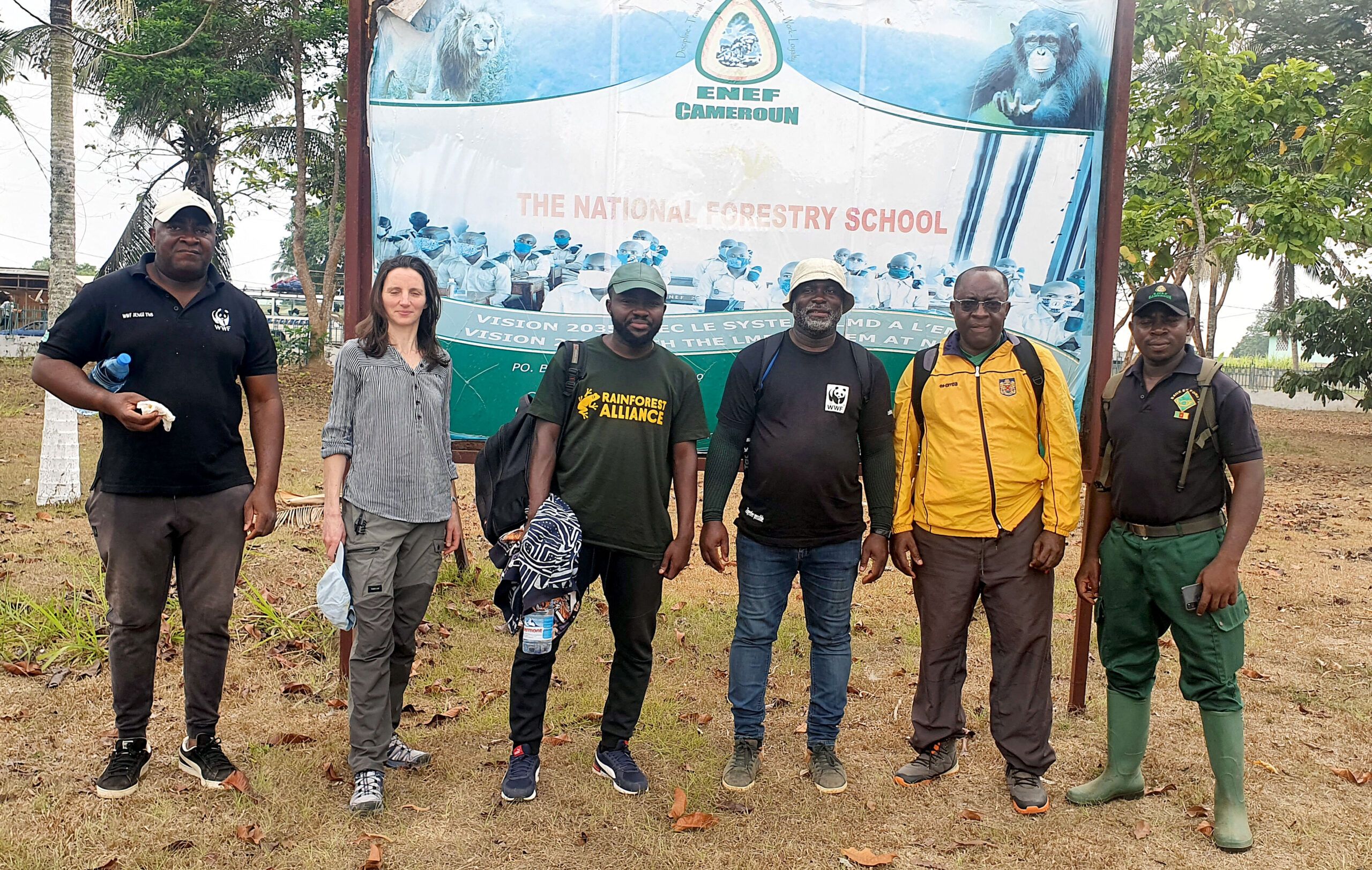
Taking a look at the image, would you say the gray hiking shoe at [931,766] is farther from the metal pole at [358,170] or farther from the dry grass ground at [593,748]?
the metal pole at [358,170]

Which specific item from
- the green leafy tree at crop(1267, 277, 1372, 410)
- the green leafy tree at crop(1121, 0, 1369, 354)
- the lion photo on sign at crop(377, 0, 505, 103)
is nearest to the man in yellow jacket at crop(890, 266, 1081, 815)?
the lion photo on sign at crop(377, 0, 505, 103)

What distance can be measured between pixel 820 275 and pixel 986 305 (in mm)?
659

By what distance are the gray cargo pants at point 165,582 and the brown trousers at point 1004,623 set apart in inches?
108

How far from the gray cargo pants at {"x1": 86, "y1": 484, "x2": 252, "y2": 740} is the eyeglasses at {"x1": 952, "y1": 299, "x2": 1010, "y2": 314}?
2.89 m

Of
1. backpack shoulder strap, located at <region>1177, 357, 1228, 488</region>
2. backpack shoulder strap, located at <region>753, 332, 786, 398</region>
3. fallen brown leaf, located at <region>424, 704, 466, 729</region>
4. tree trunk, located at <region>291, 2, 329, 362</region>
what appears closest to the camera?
backpack shoulder strap, located at <region>1177, 357, 1228, 488</region>

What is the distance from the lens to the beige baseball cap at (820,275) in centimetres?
389

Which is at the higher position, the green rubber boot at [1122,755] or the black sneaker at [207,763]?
the green rubber boot at [1122,755]

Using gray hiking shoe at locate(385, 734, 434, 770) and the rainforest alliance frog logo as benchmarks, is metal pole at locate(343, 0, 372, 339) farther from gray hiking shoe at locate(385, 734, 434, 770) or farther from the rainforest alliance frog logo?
gray hiking shoe at locate(385, 734, 434, 770)

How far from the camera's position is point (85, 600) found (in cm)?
579

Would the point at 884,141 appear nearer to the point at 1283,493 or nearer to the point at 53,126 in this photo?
the point at 53,126

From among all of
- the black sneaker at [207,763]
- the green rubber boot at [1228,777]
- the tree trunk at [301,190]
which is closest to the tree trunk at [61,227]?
the black sneaker at [207,763]

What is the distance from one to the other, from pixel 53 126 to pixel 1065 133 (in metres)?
8.83

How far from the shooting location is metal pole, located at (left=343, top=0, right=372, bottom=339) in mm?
4711

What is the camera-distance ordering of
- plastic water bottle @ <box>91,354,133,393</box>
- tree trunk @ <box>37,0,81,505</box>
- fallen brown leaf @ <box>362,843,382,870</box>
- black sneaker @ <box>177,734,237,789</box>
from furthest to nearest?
tree trunk @ <box>37,0,81,505</box> < black sneaker @ <box>177,734,237,789</box> < plastic water bottle @ <box>91,354,133,393</box> < fallen brown leaf @ <box>362,843,382,870</box>
